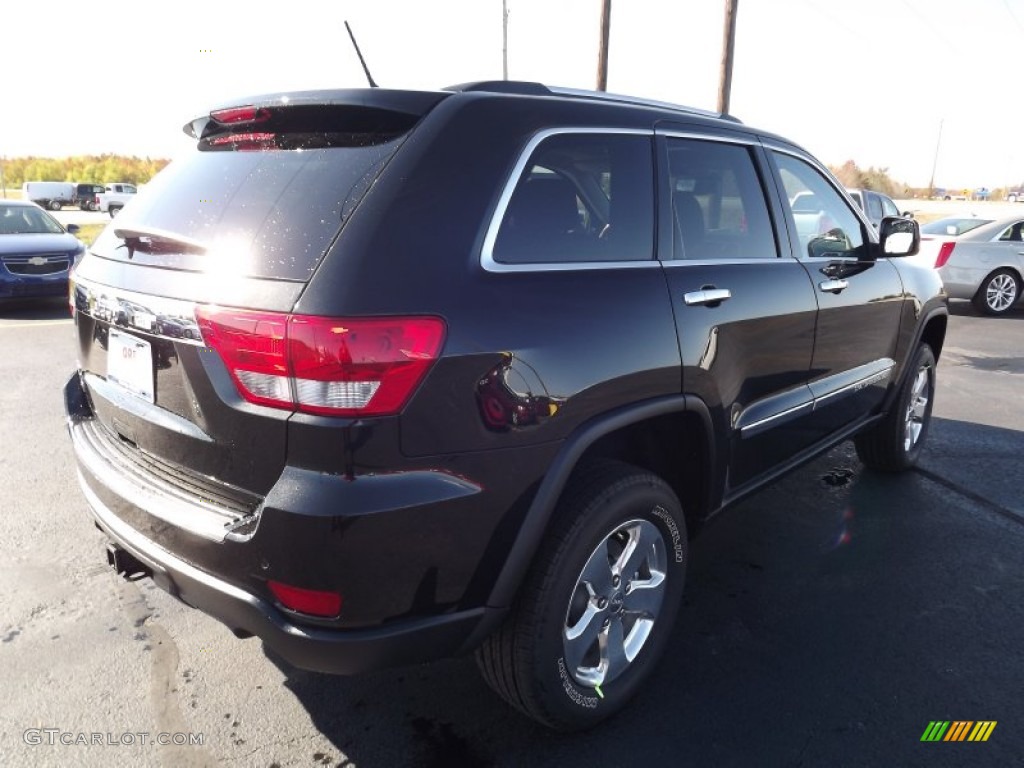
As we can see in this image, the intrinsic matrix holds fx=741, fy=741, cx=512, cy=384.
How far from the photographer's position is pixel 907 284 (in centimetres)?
414

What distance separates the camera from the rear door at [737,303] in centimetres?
255

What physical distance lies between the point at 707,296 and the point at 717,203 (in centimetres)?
60

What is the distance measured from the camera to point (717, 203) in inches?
116

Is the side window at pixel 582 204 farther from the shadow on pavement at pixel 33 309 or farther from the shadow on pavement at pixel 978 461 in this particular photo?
the shadow on pavement at pixel 33 309

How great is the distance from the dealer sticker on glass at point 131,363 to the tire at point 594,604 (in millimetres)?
1233

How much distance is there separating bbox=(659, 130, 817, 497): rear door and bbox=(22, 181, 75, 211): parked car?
5288 cm

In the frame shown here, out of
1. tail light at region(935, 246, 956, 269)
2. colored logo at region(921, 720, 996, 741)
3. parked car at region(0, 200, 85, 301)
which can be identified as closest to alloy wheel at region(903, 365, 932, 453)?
colored logo at region(921, 720, 996, 741)

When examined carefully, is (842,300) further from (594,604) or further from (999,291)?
(999,291)

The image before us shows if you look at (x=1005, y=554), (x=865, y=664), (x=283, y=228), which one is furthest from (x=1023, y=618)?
(x=283, y=228)

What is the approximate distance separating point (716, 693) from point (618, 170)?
1.82m

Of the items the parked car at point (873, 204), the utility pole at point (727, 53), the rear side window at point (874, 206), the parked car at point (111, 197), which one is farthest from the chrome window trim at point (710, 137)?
the parked car at point (111, 197)

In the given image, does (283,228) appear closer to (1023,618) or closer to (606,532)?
(606,532)

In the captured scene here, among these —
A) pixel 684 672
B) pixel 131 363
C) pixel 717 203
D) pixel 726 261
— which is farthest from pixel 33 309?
pixel 684 672

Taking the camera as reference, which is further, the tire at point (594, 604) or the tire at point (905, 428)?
the tire at point (905, 428)
